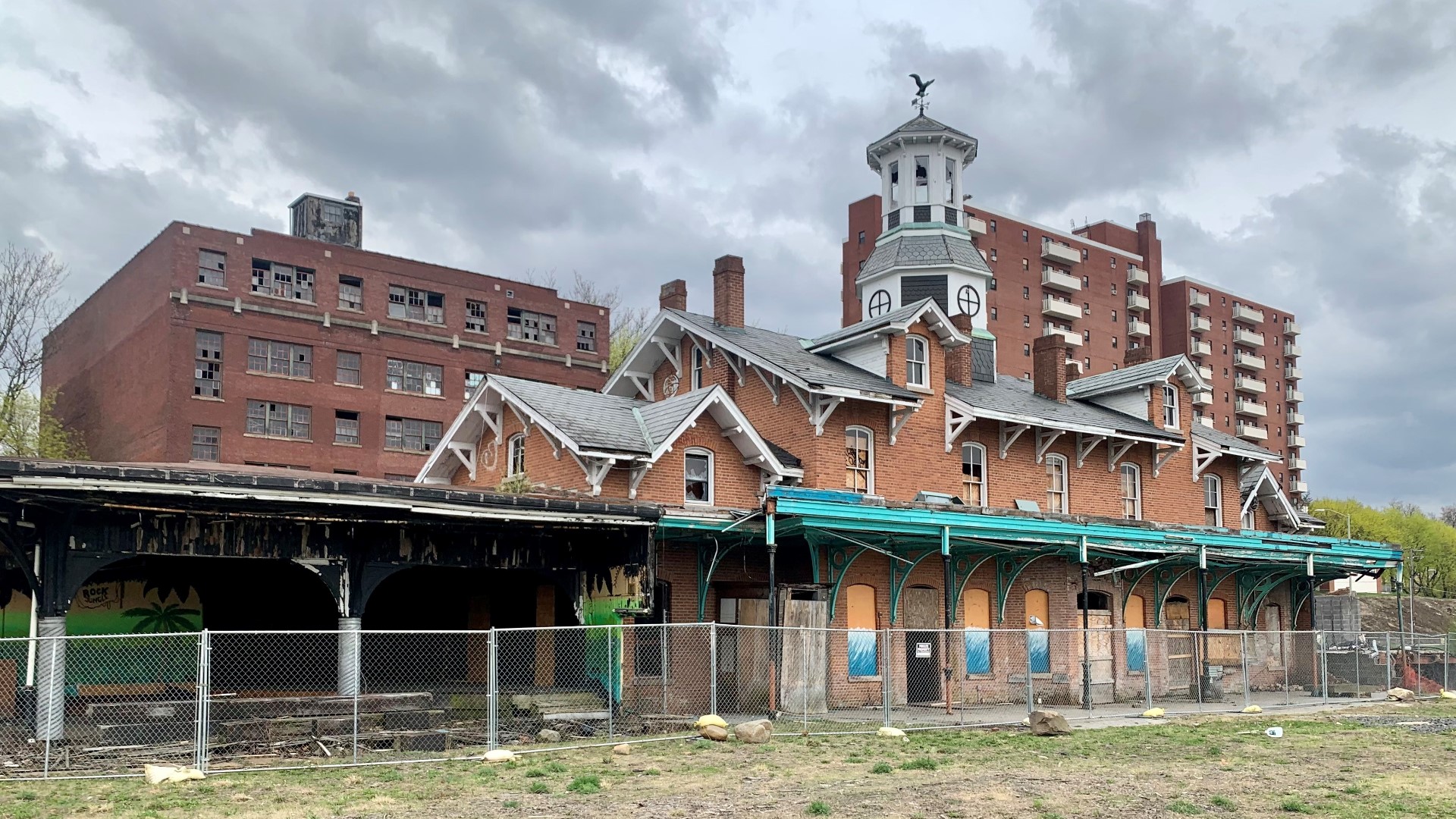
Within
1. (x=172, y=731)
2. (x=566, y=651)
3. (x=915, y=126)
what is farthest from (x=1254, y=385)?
(x=172, y=731)

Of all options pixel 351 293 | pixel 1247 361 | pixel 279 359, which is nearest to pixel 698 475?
pixel 279 359

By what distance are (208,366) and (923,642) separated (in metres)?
33.3

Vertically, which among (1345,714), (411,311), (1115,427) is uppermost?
(411,311)

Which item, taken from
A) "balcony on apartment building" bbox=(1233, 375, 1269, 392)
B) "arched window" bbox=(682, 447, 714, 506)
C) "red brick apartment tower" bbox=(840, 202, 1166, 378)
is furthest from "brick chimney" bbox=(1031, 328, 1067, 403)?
"balcony on apartment building" bbox=(1233, 375, 1269, 392)

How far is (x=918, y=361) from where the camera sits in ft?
111

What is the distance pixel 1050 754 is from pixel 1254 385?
104578mm

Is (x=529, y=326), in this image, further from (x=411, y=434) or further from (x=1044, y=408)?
(x=1044, y=408)

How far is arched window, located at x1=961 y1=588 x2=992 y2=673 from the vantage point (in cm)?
3166

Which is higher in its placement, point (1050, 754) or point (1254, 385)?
point (1254, 385)

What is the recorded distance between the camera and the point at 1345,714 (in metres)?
28.7

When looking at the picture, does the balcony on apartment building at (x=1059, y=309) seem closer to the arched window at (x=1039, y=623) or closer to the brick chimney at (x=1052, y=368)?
the brick chimney at (x=1052, y=368)

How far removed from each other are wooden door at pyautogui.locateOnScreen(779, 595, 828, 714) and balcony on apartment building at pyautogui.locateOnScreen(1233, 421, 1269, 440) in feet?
309

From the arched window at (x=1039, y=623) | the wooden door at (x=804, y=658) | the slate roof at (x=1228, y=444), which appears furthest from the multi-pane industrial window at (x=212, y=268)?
the slate roof at (x=1228, y=444)

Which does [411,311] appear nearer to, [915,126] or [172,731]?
[915,126]
